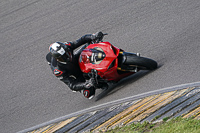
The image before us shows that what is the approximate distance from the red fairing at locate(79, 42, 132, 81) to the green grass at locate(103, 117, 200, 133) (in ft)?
4.58

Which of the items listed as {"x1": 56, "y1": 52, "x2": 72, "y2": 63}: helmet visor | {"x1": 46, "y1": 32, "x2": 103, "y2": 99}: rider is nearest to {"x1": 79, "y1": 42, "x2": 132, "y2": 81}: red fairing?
{"x1": 46, "y1": 32, "x2": 103, "y2": 99}: rider

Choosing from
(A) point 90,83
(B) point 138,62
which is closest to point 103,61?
(A) point 90,83

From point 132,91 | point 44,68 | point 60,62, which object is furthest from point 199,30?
point 44,68

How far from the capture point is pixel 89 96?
7086mm

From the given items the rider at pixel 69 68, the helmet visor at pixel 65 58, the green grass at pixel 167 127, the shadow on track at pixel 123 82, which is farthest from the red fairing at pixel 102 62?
the green grass at pixel 167 127

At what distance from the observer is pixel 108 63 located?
674 centimetres

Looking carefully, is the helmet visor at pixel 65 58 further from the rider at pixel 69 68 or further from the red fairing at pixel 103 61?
the red fairing at pixel 103 61

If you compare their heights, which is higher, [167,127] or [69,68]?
[69,68]

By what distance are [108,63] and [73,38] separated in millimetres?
3023

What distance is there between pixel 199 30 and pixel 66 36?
376cm

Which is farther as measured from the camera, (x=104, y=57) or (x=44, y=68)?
(x=44, y=68)

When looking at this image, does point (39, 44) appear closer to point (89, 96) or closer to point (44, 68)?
point (44, 68)

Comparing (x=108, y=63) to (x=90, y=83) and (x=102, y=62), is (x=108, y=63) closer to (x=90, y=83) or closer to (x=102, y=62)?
(x=102, y=62)

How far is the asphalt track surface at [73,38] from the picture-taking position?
7172 millimetres
